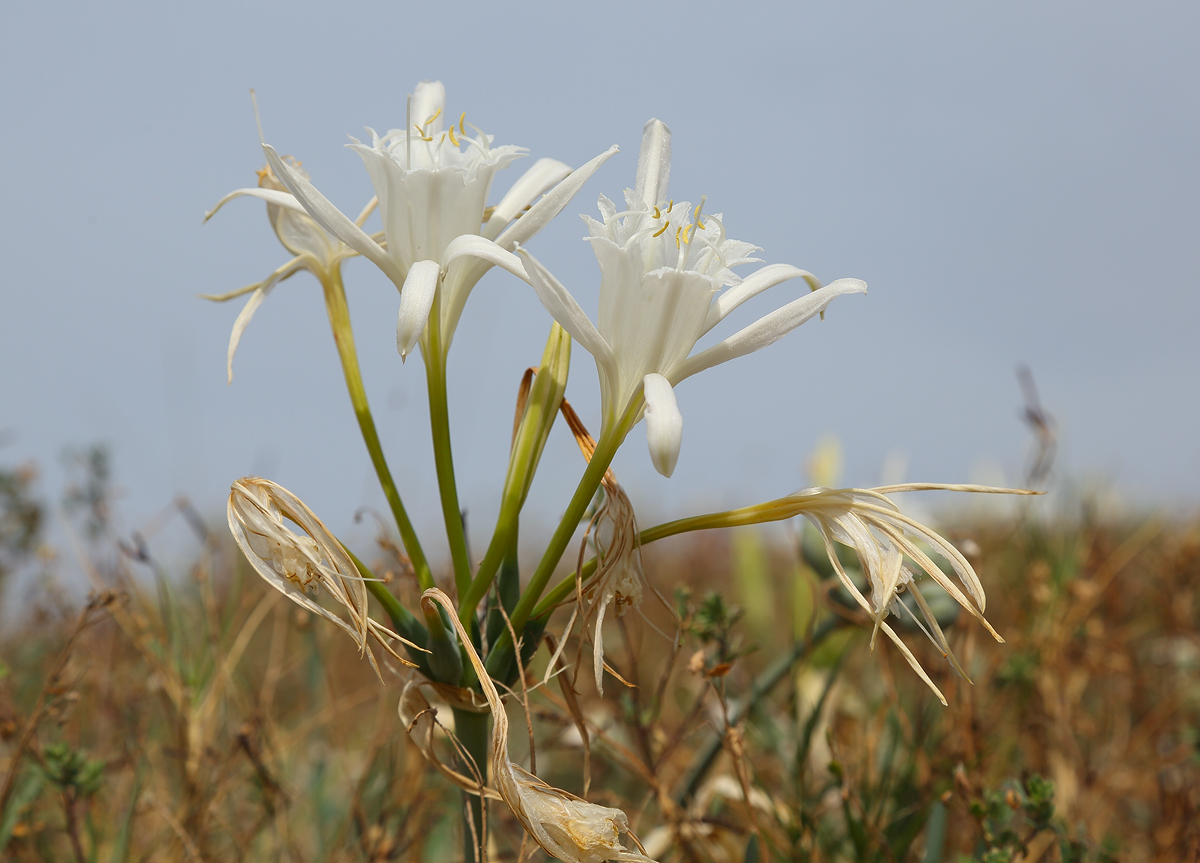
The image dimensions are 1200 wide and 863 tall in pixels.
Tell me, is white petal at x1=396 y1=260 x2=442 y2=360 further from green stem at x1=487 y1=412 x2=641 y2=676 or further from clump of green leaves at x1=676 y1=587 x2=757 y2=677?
clump of green leaves at x1=676 y1=587 x2=757 y2=677

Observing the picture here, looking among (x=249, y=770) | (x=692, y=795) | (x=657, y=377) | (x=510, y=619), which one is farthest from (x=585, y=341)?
(x=249, y=770)

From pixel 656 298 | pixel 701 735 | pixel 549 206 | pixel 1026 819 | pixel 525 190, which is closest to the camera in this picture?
pixel 656 298

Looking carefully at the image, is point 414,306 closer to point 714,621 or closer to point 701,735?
point 714,621

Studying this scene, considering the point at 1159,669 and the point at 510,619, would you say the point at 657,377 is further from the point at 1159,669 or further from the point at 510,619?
the point at 1159,669

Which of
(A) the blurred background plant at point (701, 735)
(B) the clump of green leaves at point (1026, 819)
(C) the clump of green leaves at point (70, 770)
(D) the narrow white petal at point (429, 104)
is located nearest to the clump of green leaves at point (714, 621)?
(A) the blurred background plant at point (701, 735)

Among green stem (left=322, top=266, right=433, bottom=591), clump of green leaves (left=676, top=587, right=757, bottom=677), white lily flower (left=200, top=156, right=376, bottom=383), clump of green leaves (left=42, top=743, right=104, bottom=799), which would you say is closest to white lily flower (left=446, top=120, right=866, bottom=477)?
green stem (left=322, top=266, right=433, bottom=591)

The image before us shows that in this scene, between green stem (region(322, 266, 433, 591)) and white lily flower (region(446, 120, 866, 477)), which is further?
green stem (region(322, 266, 433, 591))

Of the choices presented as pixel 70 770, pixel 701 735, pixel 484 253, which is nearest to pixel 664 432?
pixel 484 253
